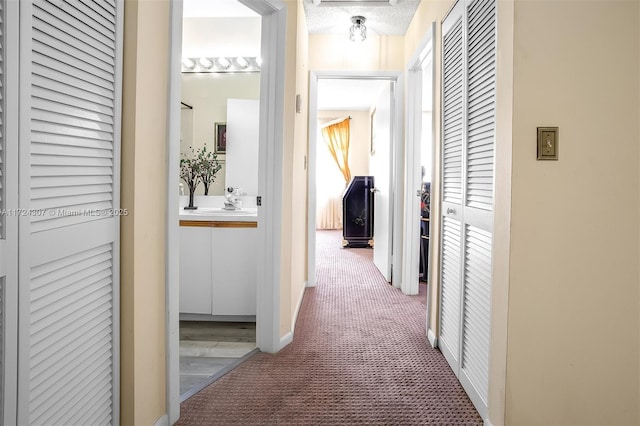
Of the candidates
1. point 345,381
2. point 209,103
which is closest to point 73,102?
point 345,381

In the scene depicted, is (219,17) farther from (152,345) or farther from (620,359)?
(620,359)

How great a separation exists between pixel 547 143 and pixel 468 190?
0.61 meters

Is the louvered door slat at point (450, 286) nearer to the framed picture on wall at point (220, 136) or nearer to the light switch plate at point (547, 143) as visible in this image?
the light switch plate at point (547, 143)

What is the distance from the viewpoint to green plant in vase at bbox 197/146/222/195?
3.37 m

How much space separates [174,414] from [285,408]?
0.44 m

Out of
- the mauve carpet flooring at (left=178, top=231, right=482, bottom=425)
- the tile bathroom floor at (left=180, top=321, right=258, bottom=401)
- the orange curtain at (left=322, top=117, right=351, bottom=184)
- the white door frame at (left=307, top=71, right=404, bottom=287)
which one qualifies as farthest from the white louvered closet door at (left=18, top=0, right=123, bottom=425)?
the orange curtain at (left=322, top=117, right=351, bottom=184)

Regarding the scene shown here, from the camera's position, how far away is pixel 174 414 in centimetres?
173

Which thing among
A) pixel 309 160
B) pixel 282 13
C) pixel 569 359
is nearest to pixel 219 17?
pixel 282 13

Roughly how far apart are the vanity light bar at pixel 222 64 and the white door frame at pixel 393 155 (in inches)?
25.8

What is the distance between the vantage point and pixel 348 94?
266 inches

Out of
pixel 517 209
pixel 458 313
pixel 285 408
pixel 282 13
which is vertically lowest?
pixel 285 408

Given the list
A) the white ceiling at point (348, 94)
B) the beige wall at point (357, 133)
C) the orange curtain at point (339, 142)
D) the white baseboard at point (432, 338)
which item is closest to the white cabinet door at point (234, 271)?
the white baseboard at point (432, 338)

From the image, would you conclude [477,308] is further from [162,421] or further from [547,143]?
[162,421]

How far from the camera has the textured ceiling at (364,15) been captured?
10.8 ft
